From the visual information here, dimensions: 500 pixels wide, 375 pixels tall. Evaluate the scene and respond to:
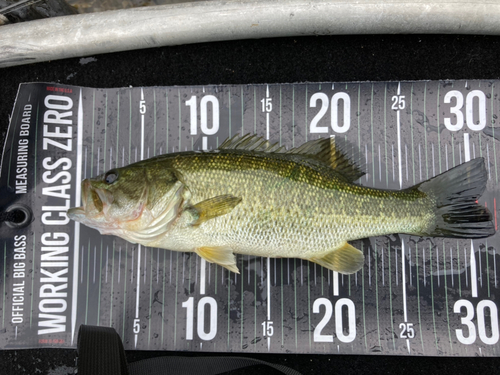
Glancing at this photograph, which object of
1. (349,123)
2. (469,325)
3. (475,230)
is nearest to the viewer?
(475,230)

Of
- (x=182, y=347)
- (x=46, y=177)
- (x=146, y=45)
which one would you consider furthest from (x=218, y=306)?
(x=146, y=45)

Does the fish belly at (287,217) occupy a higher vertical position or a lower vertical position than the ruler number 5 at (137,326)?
higher

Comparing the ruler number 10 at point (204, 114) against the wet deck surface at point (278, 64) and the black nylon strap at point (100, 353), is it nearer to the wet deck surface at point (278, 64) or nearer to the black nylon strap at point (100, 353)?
the wet deck surface at point (278, 64)

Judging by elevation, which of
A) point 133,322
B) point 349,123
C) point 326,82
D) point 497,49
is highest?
point 497,49

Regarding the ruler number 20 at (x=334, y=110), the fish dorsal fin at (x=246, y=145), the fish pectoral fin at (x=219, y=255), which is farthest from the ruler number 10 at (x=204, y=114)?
the fish pectoral fin at (x=219, y=255)

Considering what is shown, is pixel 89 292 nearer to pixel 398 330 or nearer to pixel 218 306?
pixel 218 306

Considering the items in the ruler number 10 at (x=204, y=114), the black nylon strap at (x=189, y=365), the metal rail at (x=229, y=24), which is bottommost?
the black nylon strap at (x=189, y=365)

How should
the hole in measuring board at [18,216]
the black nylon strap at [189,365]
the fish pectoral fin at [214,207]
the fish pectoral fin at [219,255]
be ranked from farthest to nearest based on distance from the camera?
1. the hole in measuring board at [18,216]
2. the black nylon strap at [189,365]
3. the fish pectoral fin at [219,255]
4. the fish pectoral fin at [214,207]
